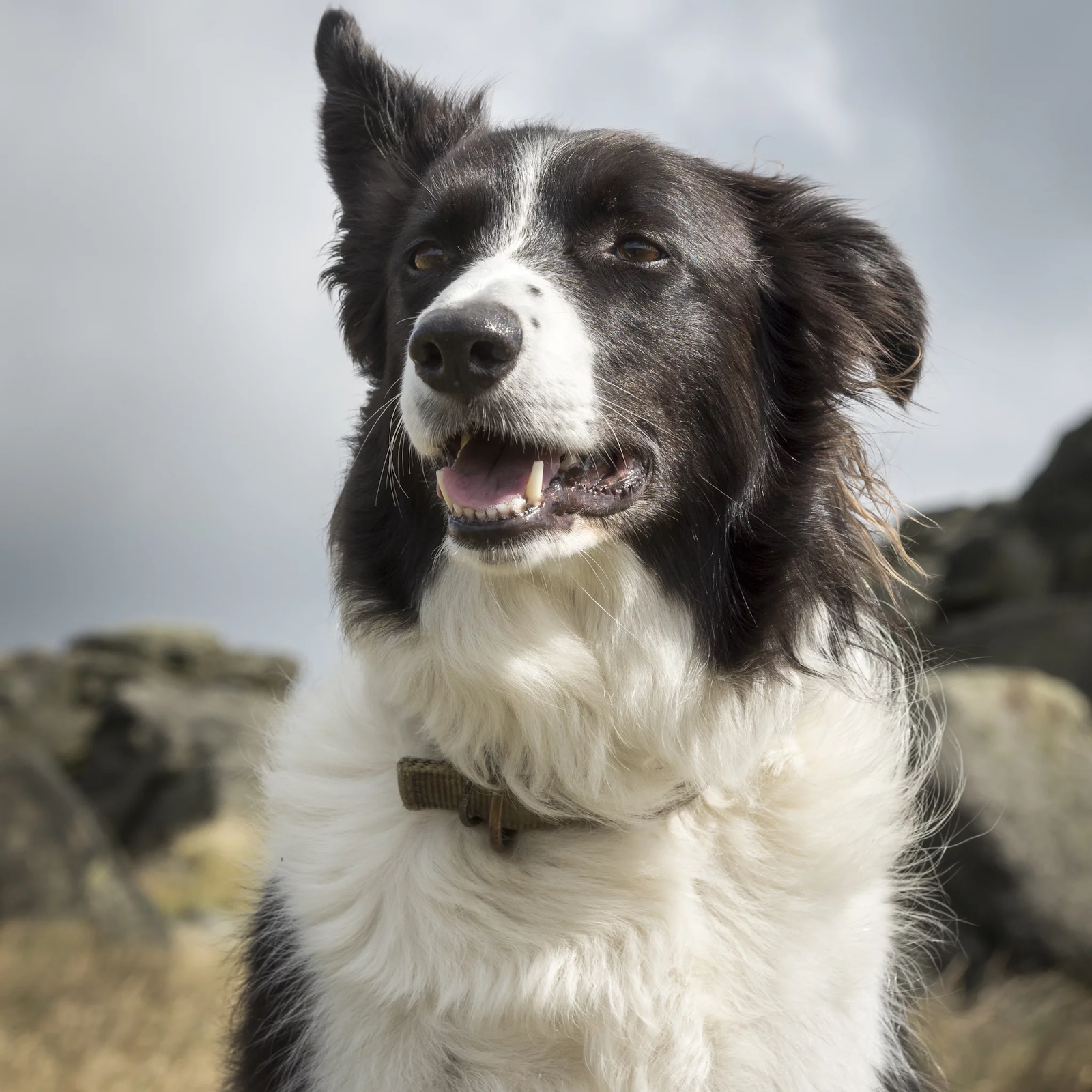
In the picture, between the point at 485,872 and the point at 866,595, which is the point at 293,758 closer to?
the point at 485,872

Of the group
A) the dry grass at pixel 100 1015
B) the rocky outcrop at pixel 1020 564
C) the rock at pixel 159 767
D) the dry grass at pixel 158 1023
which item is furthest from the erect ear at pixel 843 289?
the rock at pixel 159 767

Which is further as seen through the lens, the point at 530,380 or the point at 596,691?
the point at 596,691

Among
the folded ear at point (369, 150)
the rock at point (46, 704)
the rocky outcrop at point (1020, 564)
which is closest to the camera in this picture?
the folded ear at point (369, 150)

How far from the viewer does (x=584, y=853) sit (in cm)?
264

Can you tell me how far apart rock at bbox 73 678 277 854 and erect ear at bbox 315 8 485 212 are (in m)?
10.7

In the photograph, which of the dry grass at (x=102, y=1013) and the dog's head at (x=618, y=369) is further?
the dry grass at (x=102, y=1013)

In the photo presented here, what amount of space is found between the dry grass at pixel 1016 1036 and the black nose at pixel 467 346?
4107mm

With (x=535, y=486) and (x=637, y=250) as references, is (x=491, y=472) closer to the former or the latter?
(x=535, y=486)

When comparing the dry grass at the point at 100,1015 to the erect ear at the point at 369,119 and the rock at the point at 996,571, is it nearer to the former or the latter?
the erect ear at the point at 369,119

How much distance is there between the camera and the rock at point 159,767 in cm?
1382

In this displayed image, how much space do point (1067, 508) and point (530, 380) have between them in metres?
12.8

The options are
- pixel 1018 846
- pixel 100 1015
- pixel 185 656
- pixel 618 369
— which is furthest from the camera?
pixel 185 656

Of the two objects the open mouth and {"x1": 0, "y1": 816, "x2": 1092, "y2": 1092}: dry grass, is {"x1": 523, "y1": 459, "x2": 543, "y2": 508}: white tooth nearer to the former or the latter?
the open mouth

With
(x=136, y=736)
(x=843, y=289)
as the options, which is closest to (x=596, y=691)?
(x=843, y=289)
